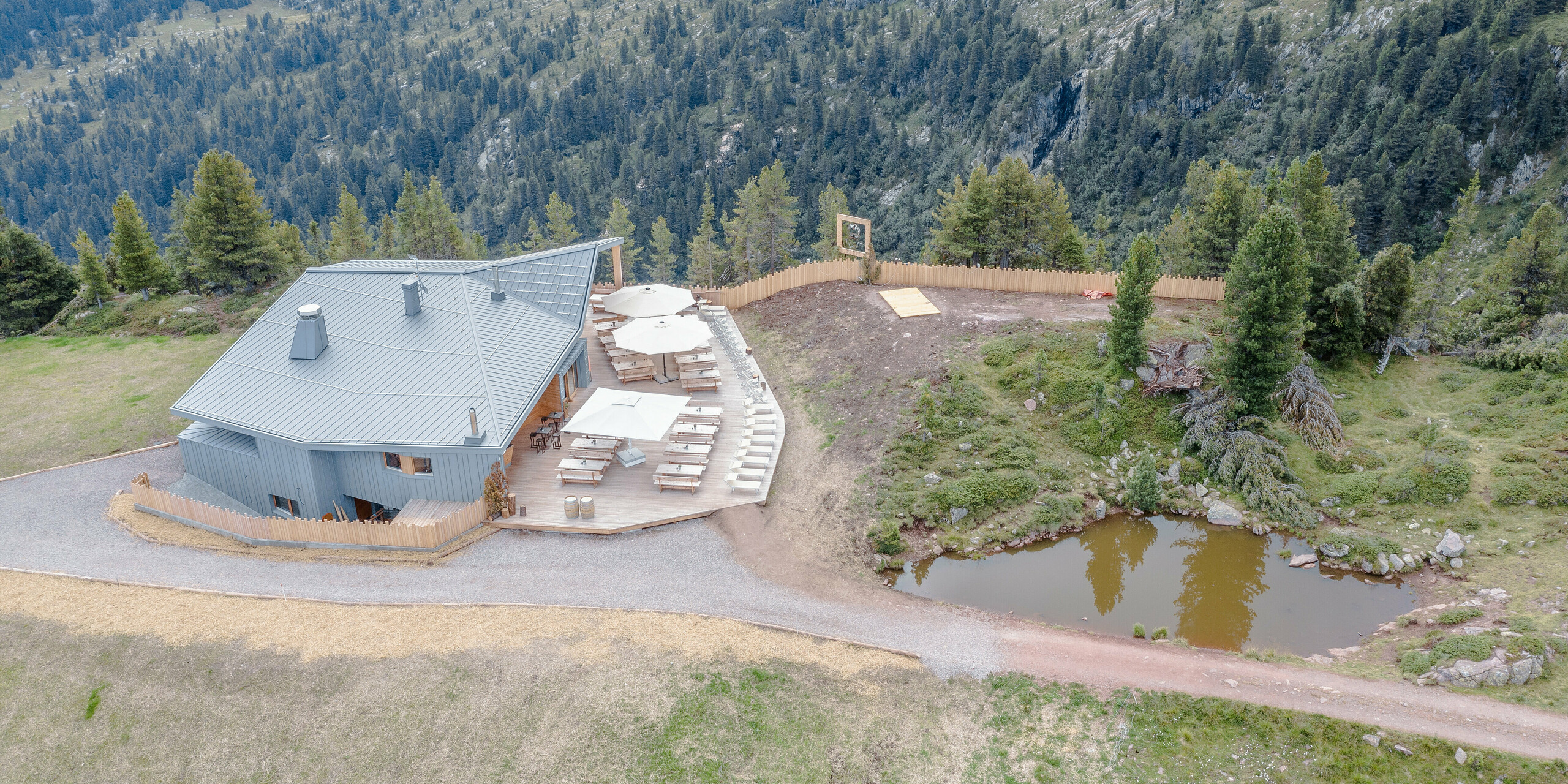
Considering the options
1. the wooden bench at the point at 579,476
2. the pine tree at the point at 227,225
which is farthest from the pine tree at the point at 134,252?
the wooden bench at the point at 579,476

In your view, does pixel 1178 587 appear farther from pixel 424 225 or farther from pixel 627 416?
pixel 424 225

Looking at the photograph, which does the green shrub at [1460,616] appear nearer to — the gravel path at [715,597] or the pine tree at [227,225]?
the gravel path at [715,597]

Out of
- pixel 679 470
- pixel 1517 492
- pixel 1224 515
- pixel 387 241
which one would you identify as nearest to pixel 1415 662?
pixel 1224 515

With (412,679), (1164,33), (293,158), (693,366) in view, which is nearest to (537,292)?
(693,366)

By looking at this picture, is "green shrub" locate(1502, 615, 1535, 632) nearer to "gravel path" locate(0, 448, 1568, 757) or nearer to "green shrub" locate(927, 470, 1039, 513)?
"gravel path" locate(0, 448, 1568, 757)

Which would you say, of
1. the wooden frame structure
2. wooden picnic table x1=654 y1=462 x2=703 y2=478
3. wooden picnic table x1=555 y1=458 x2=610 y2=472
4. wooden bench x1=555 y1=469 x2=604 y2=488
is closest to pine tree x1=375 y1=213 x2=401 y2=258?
the wooden frame structure

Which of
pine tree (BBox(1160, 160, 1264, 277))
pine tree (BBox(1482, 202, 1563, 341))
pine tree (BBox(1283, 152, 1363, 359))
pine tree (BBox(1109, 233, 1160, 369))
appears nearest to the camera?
pine tree (BBox(1109, 233, 1160, 369))
